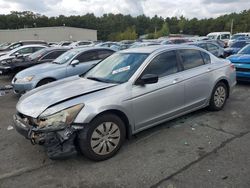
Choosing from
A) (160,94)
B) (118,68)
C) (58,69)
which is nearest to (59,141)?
(118,68)

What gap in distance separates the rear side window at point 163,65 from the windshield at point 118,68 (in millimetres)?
185

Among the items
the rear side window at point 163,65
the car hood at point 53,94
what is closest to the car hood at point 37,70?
the car hood at point 53,94

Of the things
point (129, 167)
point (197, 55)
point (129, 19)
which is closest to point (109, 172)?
point (129, 167)

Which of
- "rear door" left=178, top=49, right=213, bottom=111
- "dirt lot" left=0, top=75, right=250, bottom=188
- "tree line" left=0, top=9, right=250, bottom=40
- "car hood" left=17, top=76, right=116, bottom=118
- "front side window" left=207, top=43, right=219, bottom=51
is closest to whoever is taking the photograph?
"dirt lot" left=0, top=75, right=250, bottom=188

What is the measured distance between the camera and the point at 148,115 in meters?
4.07

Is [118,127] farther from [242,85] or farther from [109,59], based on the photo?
[242,85]

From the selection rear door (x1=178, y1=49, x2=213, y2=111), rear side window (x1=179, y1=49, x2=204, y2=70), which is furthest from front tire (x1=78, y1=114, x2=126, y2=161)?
rear side window (x1=179, y1=49, x2=204, y2=70)

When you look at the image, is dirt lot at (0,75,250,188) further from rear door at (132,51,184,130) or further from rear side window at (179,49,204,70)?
rear side window at (179,49,204,70)

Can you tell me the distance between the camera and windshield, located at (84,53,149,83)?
4113 millimetres

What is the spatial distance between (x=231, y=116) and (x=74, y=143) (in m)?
3.48

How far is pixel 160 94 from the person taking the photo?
4.18 m

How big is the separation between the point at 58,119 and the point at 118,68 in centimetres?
154

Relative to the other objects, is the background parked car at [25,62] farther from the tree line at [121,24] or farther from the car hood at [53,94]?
the tree line at [121,24]

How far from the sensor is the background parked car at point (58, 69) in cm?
718
